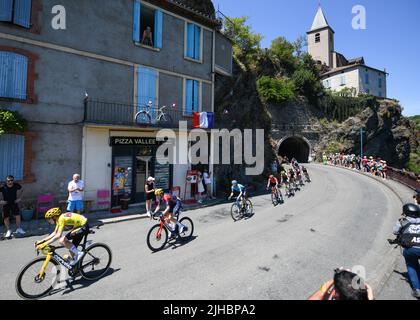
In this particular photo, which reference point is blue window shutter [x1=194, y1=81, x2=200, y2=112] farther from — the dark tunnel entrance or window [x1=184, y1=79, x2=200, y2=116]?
the dark tunnel entrance

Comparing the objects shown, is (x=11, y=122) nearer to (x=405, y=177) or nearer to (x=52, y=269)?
(x=52, y=269)

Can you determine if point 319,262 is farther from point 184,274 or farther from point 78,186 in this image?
point 78,186

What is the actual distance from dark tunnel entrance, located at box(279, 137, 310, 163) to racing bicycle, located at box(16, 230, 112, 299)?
38323mm

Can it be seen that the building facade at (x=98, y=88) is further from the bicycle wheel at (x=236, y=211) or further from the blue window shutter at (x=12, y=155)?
the bicycle wheel at (x=236, y=211)

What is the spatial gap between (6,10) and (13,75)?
8.43 ft

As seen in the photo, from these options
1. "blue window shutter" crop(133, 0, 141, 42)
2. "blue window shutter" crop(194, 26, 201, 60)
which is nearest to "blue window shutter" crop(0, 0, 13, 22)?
"blue window shutter" crop(133, 0, 141, 42)

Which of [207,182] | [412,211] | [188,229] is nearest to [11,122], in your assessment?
[188,229]

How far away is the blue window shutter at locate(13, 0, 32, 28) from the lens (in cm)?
1050

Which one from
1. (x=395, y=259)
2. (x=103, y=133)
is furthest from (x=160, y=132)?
(x=395, y=259)

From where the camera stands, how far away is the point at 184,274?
6332 mm

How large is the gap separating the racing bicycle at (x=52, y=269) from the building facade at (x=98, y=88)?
6.56 meters

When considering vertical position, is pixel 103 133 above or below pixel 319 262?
above

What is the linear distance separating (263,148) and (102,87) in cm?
1544

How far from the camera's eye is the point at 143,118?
13.6 m
